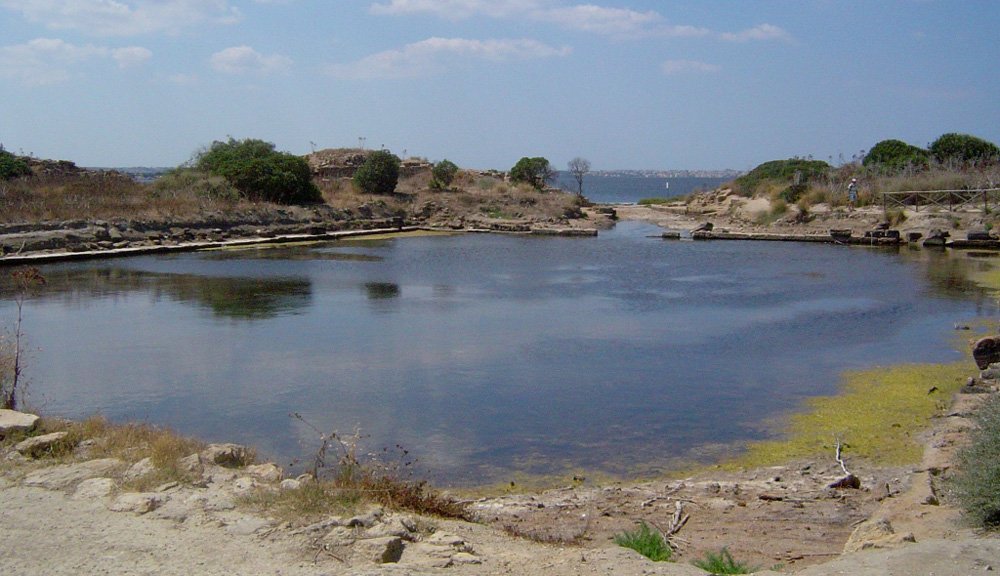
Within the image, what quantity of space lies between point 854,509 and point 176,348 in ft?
35.7

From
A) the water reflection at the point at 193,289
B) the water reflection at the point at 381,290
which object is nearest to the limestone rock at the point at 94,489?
the water reflection at the point at 193,289

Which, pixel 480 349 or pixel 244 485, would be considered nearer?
pixel 244 485

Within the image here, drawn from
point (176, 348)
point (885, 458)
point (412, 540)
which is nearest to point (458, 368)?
point (176, 348)

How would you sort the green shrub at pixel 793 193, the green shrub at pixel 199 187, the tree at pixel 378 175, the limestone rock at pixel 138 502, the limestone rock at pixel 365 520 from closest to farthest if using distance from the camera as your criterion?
the limestone rock at pixel 365 520, the limestone rock at pixel 138 502, the green shrub at pixel 199 187, the green shrub at pixel 793 193, the tree at pixel 378 175

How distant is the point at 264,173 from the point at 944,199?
29788 mm

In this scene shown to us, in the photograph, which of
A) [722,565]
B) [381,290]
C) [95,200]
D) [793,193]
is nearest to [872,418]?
[722,565]

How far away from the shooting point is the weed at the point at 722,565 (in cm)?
551

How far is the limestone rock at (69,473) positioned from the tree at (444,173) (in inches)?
1729

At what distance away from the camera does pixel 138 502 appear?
20.7 ft

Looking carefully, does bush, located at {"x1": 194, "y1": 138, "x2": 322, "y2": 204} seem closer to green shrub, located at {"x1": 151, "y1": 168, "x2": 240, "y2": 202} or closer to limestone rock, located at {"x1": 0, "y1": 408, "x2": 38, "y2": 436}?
green shrub, located at {"x1": 151, "y1": 168, "x2": 240, "y2": 202}

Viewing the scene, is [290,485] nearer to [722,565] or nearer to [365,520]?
[365,520]

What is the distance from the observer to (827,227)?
39.1 meters

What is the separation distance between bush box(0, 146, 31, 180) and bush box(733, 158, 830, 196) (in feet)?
119

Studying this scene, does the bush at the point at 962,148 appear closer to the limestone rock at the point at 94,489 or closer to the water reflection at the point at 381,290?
the water reflection at the point at 381,290
